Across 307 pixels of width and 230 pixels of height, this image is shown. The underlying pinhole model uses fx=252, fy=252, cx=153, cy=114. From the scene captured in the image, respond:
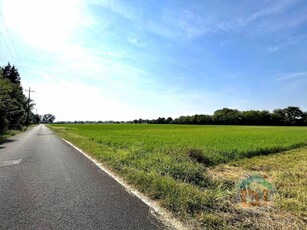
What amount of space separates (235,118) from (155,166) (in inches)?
4766

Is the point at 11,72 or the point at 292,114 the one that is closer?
the point at 11,72

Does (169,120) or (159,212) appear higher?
(169,120)

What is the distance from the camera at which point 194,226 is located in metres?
4.00

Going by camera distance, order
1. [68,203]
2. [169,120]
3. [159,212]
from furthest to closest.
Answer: [169,120], [68,203], [159,212]

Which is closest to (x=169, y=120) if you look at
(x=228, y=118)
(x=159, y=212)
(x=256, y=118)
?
(x=228, y=118)

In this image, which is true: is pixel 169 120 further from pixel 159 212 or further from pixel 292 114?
pixel 159 212

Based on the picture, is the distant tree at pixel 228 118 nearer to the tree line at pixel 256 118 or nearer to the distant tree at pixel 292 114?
the tree line at pixel 256 118

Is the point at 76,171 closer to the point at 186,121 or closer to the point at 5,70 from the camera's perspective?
the point at 5,70

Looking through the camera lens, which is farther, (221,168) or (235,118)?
(235,118)

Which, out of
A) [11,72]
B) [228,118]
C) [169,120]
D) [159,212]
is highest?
[11,72]

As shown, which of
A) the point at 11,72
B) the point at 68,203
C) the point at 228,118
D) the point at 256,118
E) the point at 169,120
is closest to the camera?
the point at 68,203

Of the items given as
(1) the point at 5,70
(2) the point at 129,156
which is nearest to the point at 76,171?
(2) the point at 129,156

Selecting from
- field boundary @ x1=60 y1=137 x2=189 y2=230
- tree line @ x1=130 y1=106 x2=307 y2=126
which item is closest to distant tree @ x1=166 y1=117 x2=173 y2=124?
tree line @ x1=130 y1=106 x2=307 y2=126

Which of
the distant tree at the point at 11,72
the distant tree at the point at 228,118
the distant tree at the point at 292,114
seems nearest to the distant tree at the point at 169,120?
the distant tree at the point at 228,118
